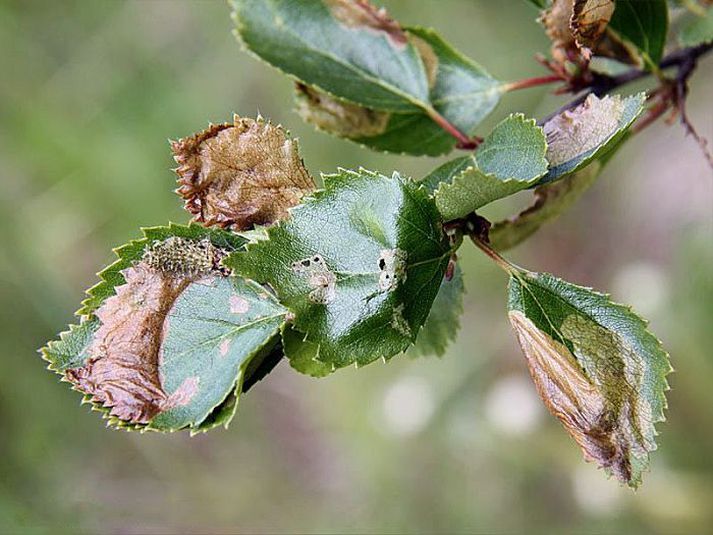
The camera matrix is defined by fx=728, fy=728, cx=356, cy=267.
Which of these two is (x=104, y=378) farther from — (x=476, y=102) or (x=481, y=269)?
(x=481, y=269)

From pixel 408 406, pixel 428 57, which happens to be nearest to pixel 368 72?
pixel 428 57

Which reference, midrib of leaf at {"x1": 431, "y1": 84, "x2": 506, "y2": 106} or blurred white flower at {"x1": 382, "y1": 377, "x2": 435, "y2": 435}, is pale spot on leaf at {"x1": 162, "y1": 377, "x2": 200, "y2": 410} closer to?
midrib of leaf at {"x1": 431, "y1": 84, "x2": 506, "y2": 106}

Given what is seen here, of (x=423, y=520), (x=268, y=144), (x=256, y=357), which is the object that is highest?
(x=268, y=144)

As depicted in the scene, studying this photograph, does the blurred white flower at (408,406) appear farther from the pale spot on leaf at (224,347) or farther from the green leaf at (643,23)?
Answer: the pale spot on leaf at (224,347)

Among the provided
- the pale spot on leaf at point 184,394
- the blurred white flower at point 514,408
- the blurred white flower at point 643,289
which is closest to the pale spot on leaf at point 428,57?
the pale spot on leaf at point 184,394

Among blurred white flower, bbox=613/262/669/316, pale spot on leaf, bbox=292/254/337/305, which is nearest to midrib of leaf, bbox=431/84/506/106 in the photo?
pale spot on leaf, bbox=292/254/337/305

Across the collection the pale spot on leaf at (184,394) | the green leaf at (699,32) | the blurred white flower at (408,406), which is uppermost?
the pale spot on leaf at (184,394)

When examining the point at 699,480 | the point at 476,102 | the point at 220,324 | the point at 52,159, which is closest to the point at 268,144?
the point at 220,324
